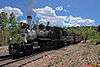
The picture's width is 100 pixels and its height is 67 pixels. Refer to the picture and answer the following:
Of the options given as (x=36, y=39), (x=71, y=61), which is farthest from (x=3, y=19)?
(x=71, y=61)

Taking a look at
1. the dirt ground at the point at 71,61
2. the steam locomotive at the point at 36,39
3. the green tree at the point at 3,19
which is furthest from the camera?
the green tree at the point at 3,19

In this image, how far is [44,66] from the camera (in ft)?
52.9

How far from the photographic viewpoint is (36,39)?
26.8m

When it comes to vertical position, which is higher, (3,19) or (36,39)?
(3,19)

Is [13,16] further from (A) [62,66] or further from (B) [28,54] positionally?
(A) [62,66]

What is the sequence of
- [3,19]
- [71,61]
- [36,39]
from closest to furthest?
[71,61] < [36,39] < [3,19]

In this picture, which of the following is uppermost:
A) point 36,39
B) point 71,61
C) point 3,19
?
point 3,19

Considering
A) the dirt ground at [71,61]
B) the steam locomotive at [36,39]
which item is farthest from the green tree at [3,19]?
the dirt ground at [71,61]

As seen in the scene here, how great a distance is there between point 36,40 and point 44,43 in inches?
57.6

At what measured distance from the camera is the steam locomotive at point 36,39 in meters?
22.5

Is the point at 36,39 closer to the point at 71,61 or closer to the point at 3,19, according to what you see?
the point at 71,61

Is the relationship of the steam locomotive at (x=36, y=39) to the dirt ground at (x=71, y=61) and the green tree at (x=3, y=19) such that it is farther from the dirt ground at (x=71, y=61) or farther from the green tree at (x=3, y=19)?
the green tree at (x=3, y=19)

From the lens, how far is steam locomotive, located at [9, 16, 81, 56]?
22525 mm

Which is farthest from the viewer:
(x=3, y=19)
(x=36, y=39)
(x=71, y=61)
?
(x=3, y=19)
